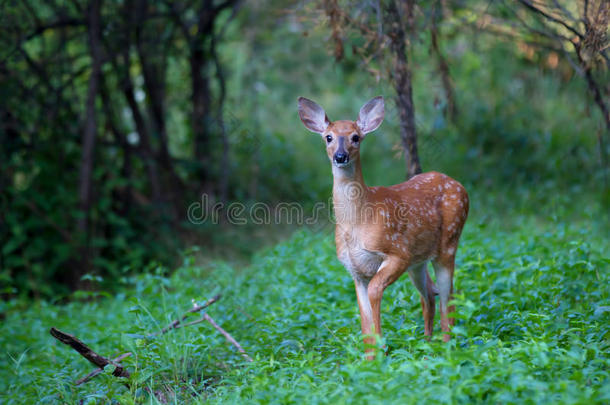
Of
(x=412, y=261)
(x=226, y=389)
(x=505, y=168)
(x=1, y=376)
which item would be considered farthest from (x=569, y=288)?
(x=505, y=168)

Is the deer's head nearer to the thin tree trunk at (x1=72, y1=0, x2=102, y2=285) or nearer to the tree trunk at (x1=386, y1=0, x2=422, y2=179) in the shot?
the tree trunk at (x1=386, y1=0, x2=422, y2=179)

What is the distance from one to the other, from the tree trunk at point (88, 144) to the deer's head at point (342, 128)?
450 cm

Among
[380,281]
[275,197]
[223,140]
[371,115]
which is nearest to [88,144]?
[223,140]

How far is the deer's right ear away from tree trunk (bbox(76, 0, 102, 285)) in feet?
14.7

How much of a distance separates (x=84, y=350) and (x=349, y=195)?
201 cm

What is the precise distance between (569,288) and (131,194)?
6494mm

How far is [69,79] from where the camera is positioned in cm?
873

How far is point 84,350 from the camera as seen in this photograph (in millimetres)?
4066

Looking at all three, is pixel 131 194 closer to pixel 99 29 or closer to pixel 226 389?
pixel 99 29

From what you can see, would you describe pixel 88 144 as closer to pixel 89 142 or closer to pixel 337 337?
pixel 89 142

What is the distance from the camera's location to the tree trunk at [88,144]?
8.16 metres

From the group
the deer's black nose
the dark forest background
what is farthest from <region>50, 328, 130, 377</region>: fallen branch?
the dark forest background

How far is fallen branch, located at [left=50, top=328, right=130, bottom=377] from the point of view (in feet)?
13.2

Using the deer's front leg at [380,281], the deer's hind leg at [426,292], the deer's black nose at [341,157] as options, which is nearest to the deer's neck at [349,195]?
the deer's black nose at [341,157]
